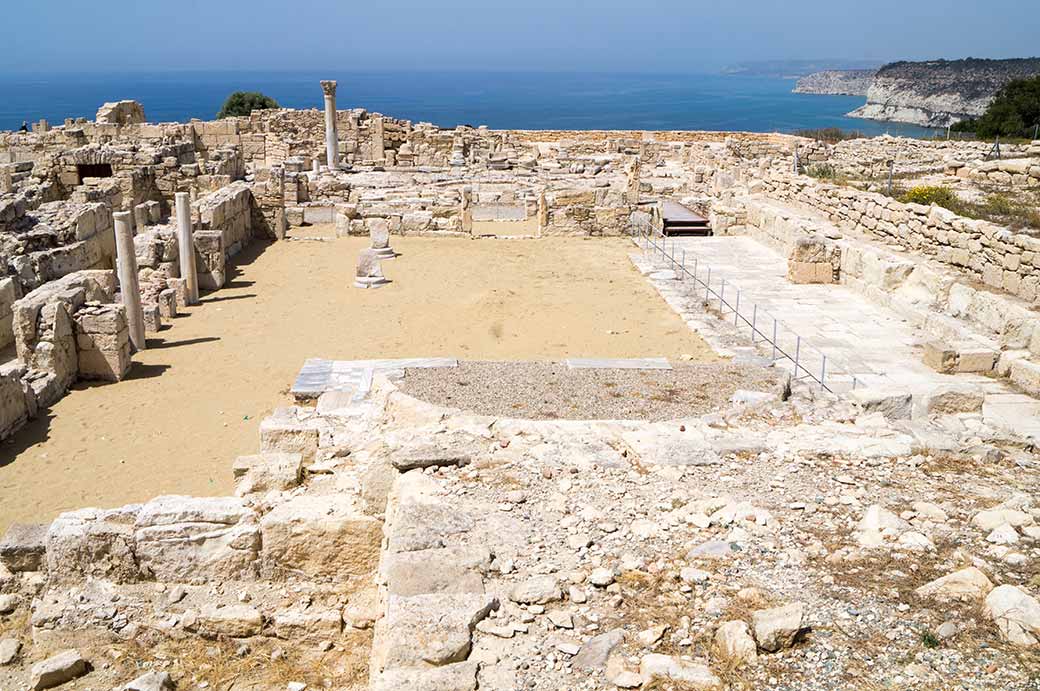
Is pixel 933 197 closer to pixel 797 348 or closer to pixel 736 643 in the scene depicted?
pixel 797 348

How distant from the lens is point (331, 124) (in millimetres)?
29672

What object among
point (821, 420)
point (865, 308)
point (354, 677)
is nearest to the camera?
point (354, 677)

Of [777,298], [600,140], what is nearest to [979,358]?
[777,298]

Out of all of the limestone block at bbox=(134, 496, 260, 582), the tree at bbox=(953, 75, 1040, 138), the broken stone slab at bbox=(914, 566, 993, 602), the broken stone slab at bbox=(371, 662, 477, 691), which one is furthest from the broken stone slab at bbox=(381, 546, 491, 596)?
the tree at bbox=(953, 75, 1040, 138)

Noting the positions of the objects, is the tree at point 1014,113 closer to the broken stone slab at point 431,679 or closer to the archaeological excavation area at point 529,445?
the archaeological excavation area at point 529,445

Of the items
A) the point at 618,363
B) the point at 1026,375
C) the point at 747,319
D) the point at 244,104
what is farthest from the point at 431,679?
the point at 244,104

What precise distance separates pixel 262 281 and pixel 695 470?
12.6 m

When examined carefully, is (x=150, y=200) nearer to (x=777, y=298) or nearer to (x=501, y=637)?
(x=777, y=298)

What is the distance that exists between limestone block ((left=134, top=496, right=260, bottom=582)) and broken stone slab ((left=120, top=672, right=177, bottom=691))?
2.70ft

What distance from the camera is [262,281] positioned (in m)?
16.9

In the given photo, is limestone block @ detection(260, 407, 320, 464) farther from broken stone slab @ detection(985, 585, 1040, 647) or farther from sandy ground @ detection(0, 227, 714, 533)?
broken stone slab @ detection(985, 585, 1040, 647)

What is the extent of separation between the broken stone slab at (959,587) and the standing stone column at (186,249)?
1343cm

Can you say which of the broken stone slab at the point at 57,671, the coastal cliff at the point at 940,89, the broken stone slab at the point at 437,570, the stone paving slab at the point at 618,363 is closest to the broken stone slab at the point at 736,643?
the broken stone slab at the point at 437,570

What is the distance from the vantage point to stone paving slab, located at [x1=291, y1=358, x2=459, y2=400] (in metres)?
10.3
